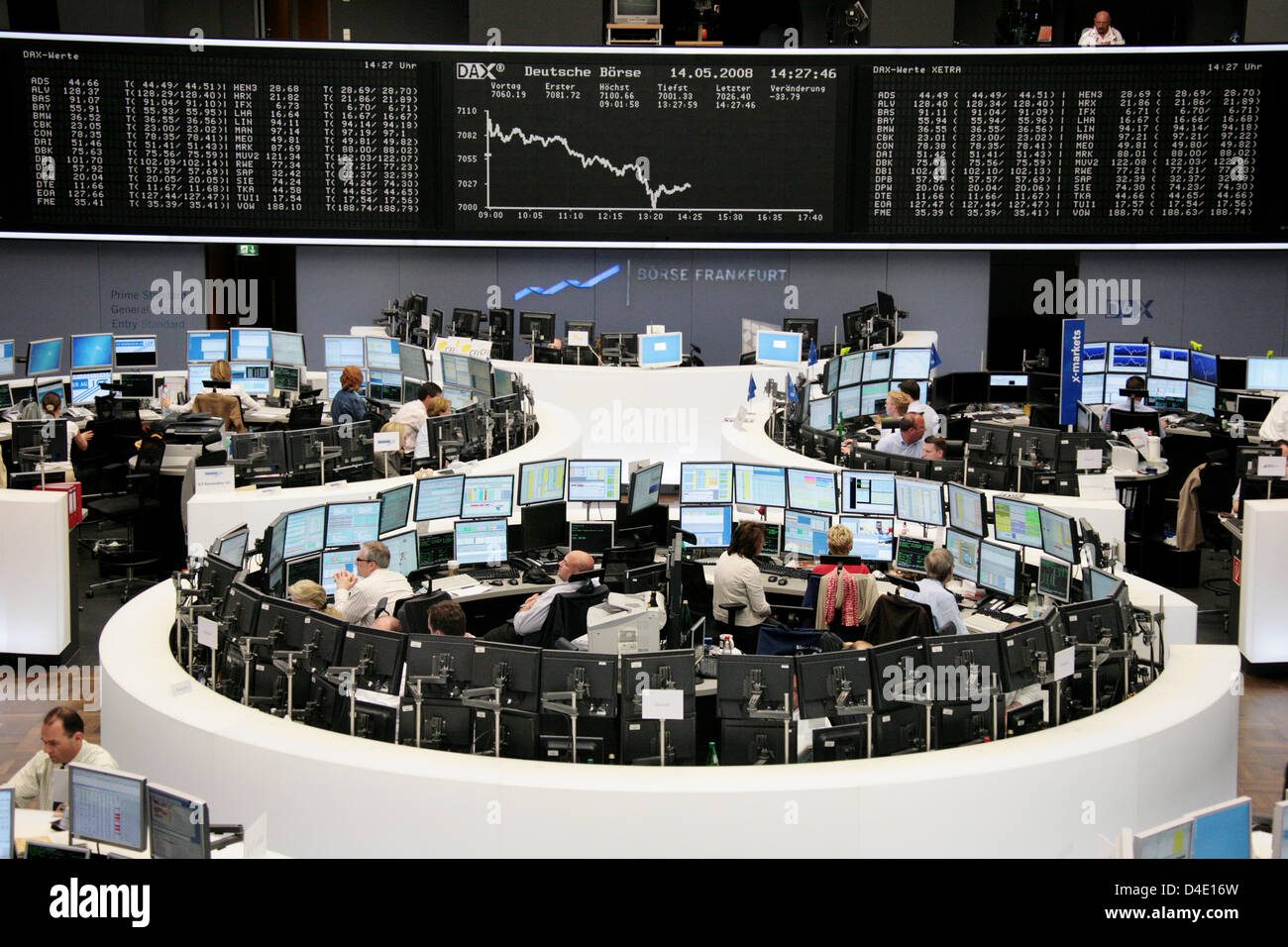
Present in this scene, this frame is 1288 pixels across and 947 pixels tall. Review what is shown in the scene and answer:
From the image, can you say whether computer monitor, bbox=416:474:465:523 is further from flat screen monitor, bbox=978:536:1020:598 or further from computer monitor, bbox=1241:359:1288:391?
computer monitor, bbox=1241:359:1288:391

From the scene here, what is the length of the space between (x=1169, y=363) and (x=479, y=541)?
6.93 metres

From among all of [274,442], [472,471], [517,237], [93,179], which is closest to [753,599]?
[472,471]

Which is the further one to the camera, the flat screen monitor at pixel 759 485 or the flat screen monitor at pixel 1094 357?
the flat screen monitor at pixel 1094 357

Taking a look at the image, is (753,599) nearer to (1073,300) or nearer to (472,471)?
(472,471)

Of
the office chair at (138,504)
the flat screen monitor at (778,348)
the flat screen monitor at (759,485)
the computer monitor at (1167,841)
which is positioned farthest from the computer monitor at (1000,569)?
the office chair at (138,504)

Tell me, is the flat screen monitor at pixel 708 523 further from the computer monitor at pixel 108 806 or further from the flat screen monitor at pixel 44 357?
the flat screen monitor at pixel 44 357

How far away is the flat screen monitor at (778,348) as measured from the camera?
479 inches

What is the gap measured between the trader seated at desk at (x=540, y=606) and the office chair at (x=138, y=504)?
3.58m

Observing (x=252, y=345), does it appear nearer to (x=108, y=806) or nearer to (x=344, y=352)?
(x=344, y=352)

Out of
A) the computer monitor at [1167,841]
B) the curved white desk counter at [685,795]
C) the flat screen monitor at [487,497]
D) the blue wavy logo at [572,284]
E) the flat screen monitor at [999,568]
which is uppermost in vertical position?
the blue wavy logo at [572,284]

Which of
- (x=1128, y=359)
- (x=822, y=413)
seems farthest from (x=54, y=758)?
(x=1128, y=359)

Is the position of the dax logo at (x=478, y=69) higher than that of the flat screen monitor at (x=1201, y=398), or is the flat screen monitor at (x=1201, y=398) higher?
the dax logo at (x=478, y=69)

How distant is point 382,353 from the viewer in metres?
11.8

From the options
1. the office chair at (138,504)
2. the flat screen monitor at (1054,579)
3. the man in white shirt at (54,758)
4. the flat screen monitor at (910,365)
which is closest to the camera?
the man in white shirt at (54,758)
